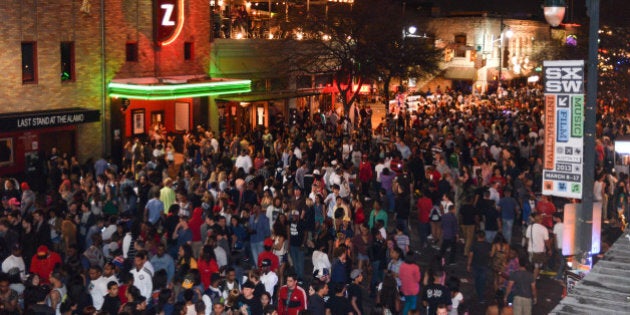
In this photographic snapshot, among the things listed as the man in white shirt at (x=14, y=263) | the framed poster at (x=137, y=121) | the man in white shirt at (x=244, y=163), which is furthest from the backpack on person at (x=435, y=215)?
the framed poster at (x=137, y=121)

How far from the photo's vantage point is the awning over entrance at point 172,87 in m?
28.6

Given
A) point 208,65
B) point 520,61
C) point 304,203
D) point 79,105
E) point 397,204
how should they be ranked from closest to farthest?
point 304,203, point 397,204, point 79,105, point 208,65, point 520,61

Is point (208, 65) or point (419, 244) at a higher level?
point (208, 65)

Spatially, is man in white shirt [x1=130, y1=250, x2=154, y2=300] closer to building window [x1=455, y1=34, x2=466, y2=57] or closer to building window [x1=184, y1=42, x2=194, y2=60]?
building window [x1=184, y1=42, x2=194, y2=60]

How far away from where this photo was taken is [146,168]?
2144cm

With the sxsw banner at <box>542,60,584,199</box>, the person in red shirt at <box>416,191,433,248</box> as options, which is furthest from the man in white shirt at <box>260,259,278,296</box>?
the person in red shirt at <box>416,191,433,248</box>

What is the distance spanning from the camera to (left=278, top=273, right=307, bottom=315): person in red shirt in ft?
39.9

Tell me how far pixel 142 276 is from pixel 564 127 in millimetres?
6463

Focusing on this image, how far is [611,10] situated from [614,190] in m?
29.9

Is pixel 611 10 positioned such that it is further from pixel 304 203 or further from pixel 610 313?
pixel 610 313

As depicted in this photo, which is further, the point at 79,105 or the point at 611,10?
the point at 611,10

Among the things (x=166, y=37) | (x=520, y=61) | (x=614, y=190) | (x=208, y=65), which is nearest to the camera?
(x=614, y=190)

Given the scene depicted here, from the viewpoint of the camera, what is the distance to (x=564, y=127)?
34.4ft

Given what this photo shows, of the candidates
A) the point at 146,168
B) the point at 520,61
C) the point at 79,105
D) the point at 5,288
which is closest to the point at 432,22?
the point at 520,61
